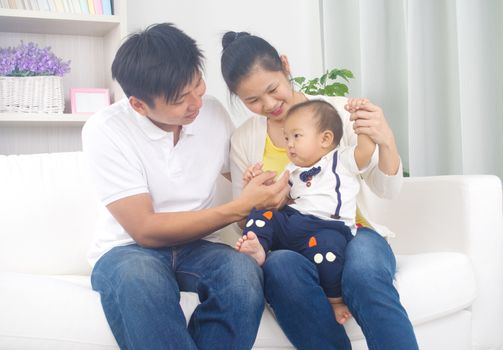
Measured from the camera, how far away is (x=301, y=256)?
1.45m

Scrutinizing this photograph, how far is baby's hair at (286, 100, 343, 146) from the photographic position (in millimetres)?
1601

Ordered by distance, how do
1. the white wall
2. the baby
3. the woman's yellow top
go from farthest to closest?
the white wall
the woman's yellow top
the baby

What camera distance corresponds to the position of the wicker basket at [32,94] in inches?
116

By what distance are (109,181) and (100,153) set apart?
0.07 metres

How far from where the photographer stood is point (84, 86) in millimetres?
3344

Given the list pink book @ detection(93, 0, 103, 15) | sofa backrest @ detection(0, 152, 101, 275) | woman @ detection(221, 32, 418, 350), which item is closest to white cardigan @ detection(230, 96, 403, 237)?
woman @ detection(221, 32, 418, 350)

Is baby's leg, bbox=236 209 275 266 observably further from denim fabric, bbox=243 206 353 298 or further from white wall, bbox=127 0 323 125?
white wall, bbox=127 0 323 125

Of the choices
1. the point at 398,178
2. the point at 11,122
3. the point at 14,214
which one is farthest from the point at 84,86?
the point at 398,178

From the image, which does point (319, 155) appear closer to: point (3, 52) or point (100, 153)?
point (100, 153)

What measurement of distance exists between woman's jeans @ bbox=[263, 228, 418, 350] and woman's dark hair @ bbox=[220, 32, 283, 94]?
0.48 meters

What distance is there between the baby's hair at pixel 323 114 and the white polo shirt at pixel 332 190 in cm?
5

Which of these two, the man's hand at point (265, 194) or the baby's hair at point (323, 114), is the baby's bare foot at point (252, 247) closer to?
the man's hand at point (265, 194)

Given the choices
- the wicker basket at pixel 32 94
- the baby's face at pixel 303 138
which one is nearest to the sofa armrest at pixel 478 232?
the baby's face at pixel 303 138

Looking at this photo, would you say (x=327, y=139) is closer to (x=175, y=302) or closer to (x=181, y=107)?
(x=181, y=107)
